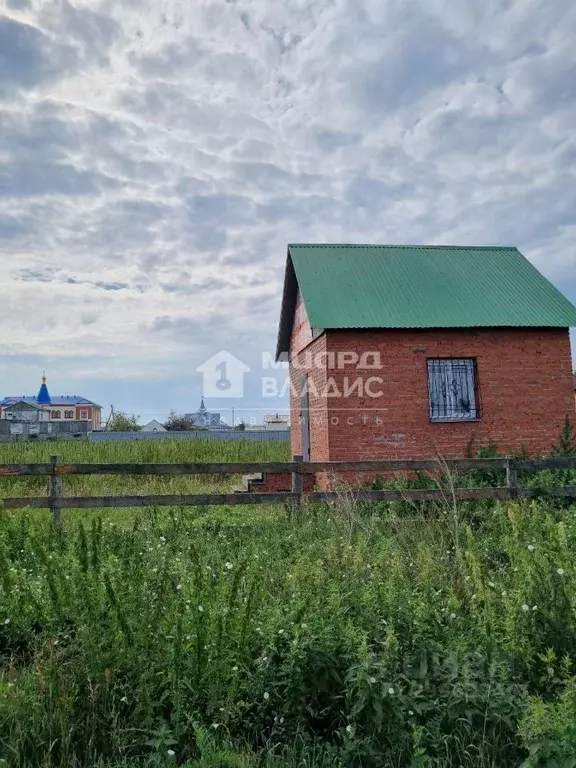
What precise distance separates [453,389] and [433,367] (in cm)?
66

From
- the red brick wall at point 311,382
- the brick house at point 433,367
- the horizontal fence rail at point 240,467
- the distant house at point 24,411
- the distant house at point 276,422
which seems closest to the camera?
the horizontal fence rail at point 240,467

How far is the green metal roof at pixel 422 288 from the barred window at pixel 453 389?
2.85ft

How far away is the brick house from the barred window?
0.07ft

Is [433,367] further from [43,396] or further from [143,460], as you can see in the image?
[43,396]

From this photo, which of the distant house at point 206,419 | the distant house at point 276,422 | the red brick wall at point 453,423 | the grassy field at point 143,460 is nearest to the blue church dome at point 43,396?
the distant house at point 206,419

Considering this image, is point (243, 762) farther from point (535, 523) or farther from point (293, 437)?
point (293, 437)

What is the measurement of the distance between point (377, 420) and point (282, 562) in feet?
23.2

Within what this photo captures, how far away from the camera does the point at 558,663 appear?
324cm

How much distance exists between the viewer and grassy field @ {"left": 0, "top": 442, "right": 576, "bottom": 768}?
269 centimetres

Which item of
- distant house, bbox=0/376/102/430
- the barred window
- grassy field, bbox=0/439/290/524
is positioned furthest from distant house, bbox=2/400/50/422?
the barred window

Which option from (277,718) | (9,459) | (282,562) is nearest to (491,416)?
(282,562)

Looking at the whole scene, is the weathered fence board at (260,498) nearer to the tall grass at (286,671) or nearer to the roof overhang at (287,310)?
the tall grass at (286,671)

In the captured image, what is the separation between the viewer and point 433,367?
12.0m

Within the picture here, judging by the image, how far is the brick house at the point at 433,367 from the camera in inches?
459
